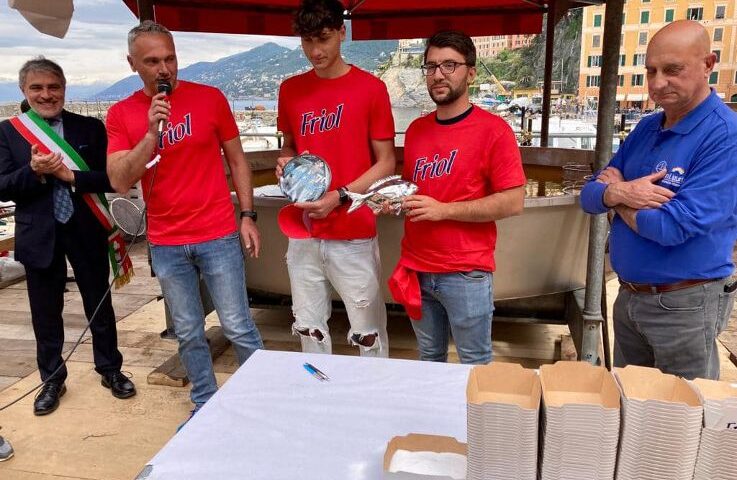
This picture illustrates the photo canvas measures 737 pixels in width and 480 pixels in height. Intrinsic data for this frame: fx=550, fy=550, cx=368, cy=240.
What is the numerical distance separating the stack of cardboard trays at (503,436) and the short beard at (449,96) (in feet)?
3.78

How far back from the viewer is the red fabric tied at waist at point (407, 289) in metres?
1.89

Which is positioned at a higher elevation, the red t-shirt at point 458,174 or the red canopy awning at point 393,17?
the red canopy awning at point 393,17

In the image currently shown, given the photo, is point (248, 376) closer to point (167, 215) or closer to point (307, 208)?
point (307, 208)

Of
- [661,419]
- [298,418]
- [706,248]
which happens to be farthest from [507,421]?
[706,248]

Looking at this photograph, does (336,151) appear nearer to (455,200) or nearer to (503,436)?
Result: (455,200)

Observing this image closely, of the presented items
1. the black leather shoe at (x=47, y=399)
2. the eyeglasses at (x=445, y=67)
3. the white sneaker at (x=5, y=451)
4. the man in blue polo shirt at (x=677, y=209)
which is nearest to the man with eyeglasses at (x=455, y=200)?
the eyeglasses at (x=445, y=67)

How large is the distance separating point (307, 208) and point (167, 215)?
2.06ft

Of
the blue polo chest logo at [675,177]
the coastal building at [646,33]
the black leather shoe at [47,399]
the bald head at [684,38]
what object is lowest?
the black leather shoe at [47,399]

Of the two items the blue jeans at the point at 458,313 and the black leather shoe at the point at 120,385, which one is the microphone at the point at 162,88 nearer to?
the blue jeans at the point at 458,313

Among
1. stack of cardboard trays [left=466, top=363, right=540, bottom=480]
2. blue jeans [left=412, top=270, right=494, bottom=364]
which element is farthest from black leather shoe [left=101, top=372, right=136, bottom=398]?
stack of cardboard trays [left=466, top=363, right=540, bottom=480]

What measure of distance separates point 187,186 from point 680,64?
5.58 feet

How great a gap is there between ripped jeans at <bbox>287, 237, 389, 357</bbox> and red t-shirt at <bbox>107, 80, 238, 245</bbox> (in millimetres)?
363

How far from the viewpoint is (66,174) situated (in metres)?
2.37

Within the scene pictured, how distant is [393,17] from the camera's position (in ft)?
16.7
